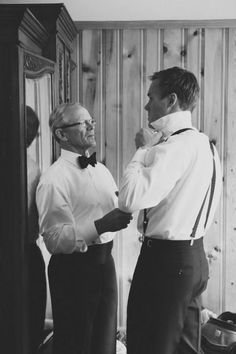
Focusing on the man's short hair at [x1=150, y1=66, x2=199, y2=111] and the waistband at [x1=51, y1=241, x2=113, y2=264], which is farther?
the waistband at [x1=51, y1=241, x2=113, y2=264]

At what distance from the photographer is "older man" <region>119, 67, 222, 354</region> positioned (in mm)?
2068

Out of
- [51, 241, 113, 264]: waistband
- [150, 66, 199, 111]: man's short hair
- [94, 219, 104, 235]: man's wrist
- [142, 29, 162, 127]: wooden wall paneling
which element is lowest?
[51, 241, 113, 264]: waistband

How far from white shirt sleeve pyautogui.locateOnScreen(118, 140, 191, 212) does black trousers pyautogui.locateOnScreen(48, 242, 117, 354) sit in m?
0.48

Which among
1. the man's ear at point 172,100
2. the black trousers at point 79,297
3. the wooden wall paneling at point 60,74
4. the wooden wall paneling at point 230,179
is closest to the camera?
the man's ear at point 172,100

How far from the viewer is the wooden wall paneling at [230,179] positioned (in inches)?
139

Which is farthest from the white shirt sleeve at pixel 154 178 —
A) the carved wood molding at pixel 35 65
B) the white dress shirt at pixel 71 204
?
the carved wood molding at pixel 35 65

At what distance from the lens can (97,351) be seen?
254cm

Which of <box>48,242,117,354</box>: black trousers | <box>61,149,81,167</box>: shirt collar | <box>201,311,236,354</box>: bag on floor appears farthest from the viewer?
<box>201,311,236,354</box>: bag on floor

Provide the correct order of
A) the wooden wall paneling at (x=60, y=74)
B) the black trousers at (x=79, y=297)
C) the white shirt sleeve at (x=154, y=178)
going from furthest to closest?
the wooden wall paneling at (x=60, y=74), the black trousers at (x=79, y=297), the white shirt sleeve at (x=154, y=178)

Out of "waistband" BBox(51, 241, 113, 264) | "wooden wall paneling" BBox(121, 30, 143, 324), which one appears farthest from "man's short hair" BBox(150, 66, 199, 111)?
"wooden wall paneling" BBox(121, 30, 143, 324)

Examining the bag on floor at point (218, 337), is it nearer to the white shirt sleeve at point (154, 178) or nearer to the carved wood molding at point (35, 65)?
the white shirt sleeve at point (154, 178)

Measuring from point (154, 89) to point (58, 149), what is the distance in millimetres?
872

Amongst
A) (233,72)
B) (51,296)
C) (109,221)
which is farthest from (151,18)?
(51,296)

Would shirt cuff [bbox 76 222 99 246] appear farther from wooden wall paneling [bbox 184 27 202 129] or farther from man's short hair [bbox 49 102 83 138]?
wooden wall paneling [bbox 184 27 202 129]
